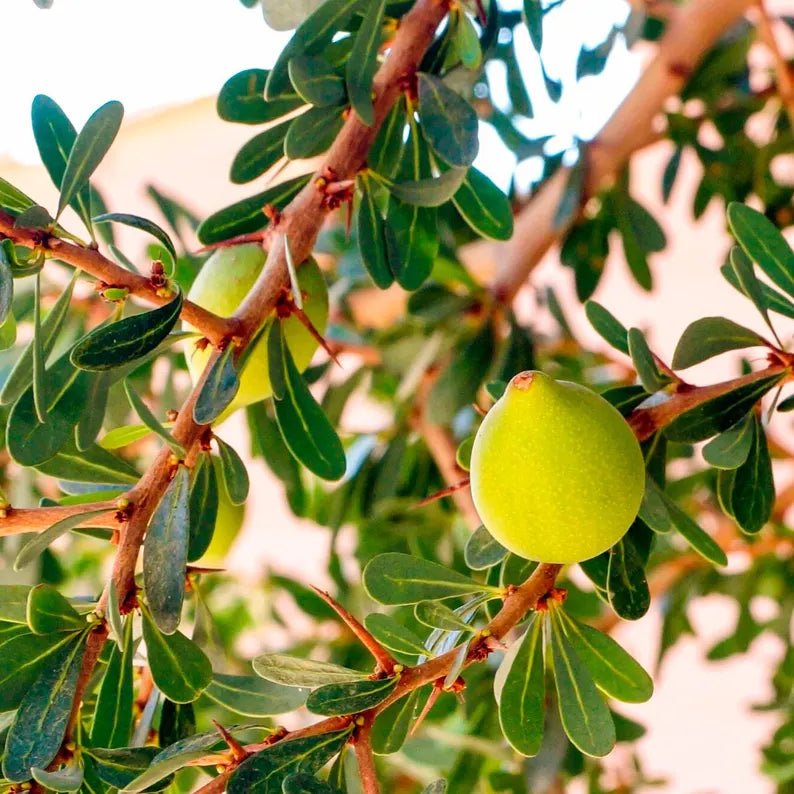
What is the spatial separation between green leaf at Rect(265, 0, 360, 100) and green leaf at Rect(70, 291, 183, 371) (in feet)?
0.68

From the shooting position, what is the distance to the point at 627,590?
1.96 ft

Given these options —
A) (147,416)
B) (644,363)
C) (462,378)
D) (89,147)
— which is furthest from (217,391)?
(462,378)

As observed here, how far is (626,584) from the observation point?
0.60m

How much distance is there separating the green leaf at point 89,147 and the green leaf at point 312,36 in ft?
0.48

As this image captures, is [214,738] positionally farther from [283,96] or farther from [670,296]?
[670,296]

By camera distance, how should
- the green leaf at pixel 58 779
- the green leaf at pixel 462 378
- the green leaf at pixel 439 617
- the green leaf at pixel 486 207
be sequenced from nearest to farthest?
1. the green leaf at pixel 58 779
2. the green leaf at pixel 439 617
3. the green leaf at pixel 486 207
4. the green leaf at pixel 462 378

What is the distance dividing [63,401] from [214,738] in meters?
0.20

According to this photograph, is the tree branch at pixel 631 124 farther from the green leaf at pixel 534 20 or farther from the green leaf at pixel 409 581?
the green leaf at pixel 409 581

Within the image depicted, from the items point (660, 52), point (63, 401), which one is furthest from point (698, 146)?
Answer: point (63, 401)

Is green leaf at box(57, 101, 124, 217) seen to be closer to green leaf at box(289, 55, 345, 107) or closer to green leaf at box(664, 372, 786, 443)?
green leaf at box(289, 55, 345, 107)

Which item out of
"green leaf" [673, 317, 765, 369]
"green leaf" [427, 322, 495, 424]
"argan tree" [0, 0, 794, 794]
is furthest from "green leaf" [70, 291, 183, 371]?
"green leaf" [427, 322, 495, 424]

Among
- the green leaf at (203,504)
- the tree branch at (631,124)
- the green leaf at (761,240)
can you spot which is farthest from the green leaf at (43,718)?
the tree branch at (631,124)

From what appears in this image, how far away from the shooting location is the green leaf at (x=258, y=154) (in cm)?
78

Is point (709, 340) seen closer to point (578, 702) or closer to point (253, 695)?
point (578, 702)
